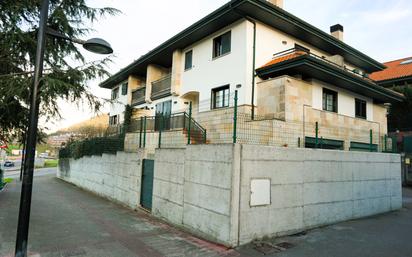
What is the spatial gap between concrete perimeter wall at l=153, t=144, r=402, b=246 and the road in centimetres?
36

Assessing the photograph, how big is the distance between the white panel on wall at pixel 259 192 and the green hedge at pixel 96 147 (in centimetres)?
803

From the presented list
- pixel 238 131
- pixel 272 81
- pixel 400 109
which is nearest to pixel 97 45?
pixel 238 131

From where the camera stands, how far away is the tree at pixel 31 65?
230 inches

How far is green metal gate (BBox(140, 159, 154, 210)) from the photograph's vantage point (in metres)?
9.99

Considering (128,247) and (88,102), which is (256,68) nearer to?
(88,102)

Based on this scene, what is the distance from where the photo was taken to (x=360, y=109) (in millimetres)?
16141

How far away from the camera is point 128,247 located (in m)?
6.32

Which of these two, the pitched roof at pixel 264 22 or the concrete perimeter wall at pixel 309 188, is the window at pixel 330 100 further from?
the concrete perimeter wall at pixel 309 188

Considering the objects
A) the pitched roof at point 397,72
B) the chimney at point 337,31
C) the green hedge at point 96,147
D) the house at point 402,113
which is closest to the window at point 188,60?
the green hedge at point 96,147

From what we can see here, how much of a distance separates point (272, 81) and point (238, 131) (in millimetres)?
3376

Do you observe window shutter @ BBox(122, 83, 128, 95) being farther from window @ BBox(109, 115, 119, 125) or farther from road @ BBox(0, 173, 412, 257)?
road @ BBox(0, 173, 412, 257)

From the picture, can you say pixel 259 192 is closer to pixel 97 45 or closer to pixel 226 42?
pixel 97 45

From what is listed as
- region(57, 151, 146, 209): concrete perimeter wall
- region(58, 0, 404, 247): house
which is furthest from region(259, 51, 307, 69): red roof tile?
region(57, 151, 146, 209): concrete perimeter wall

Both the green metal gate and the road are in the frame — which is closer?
the road
